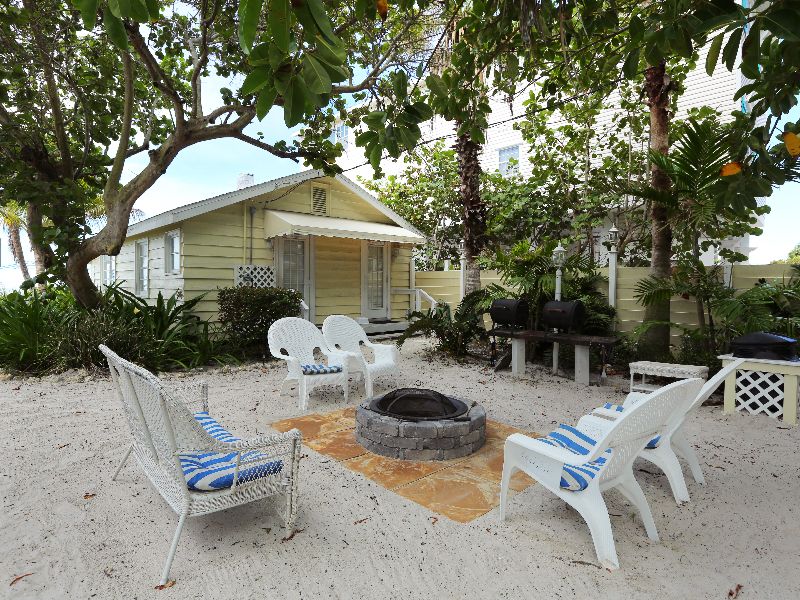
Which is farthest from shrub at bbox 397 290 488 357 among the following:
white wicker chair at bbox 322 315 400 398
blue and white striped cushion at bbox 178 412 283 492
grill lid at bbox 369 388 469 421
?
blue and white striped cushion at bbox 178 412 283 492

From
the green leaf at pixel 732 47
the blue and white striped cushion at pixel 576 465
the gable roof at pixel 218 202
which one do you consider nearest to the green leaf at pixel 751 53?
the green leaf at pixel 732 47

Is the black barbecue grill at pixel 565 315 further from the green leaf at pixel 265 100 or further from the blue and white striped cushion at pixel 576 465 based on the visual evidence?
the green leaf at pixel 265 100

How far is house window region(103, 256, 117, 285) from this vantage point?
1273 cm

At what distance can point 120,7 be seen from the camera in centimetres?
123

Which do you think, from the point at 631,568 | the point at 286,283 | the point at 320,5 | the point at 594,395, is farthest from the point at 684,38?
the point at 286,283

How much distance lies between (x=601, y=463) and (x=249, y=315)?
679cm

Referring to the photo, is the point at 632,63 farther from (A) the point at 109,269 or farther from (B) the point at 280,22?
(A) the point at 109,269

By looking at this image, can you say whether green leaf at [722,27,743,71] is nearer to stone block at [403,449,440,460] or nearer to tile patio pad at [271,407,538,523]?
tile patio pad at [271,407,538,523]

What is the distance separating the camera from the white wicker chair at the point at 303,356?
212 inches

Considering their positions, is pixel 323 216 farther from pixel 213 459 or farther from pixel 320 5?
pixel 320 5

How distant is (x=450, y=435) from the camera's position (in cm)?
383

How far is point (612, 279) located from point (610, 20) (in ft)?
16.8

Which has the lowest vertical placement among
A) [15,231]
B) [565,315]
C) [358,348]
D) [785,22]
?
[358,348]

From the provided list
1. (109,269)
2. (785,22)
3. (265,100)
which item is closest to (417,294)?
(109,269)
